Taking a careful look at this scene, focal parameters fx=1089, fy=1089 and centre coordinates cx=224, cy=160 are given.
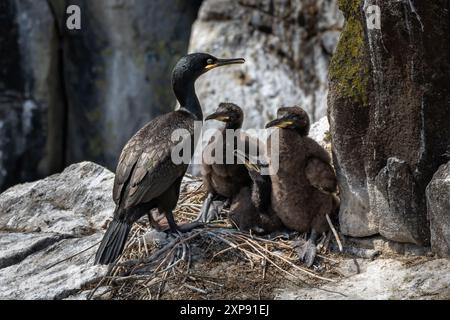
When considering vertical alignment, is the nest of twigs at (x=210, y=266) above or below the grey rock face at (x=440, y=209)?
below

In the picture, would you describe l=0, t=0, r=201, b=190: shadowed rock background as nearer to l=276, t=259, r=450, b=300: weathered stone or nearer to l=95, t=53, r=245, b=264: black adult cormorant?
l=95, t=53, r=245, b=264: black adult cormorant

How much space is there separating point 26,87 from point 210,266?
6.93 meters

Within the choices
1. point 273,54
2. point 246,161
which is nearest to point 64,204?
point 246,161

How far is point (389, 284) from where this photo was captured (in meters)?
6.46

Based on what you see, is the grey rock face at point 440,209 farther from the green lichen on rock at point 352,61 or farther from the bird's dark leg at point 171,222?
the bird's dark leg at point 171,222

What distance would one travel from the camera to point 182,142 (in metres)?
7.30

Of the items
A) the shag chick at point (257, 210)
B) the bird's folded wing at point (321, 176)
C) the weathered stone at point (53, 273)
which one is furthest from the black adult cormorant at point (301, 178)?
the weathered stone at point (53, 273)

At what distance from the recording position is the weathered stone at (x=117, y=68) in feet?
44.7

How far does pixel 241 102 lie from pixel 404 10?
5.63 meters

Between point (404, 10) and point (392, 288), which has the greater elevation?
point (404, 10)

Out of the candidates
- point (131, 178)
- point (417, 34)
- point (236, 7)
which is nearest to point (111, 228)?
point (131, 178)

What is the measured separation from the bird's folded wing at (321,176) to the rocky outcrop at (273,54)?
4.74m
